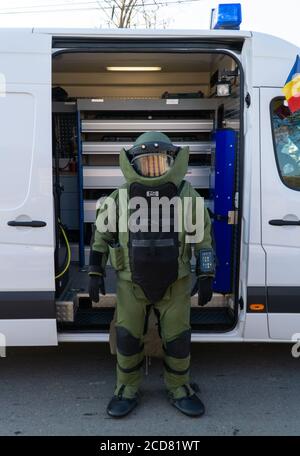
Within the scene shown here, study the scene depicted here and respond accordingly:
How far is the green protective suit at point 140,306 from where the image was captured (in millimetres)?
3042

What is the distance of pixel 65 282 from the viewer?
13.2 ft

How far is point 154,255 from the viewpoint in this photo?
2.90 meters

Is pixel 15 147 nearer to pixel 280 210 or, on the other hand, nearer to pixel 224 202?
pixel 224 202

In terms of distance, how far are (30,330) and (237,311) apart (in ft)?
4.76

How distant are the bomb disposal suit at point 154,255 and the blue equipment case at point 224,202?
0.62 meters

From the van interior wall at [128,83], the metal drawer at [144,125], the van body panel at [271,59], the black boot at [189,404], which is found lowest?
the black boot at [189,404]

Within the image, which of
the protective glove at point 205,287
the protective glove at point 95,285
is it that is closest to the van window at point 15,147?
the protective glove at point 95,285

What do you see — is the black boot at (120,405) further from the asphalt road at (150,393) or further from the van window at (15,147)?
the van window at (15,147)

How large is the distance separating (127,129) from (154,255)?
2090 mm

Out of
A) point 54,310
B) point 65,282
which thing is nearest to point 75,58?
point 65,282

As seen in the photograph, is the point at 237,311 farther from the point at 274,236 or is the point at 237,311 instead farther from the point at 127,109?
the point at 127,109

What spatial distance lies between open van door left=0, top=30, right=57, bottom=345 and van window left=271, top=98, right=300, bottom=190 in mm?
1539

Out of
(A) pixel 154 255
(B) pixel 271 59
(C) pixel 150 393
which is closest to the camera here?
(A) pixel 154 255

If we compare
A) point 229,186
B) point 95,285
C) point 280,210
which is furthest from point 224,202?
point 95,285
